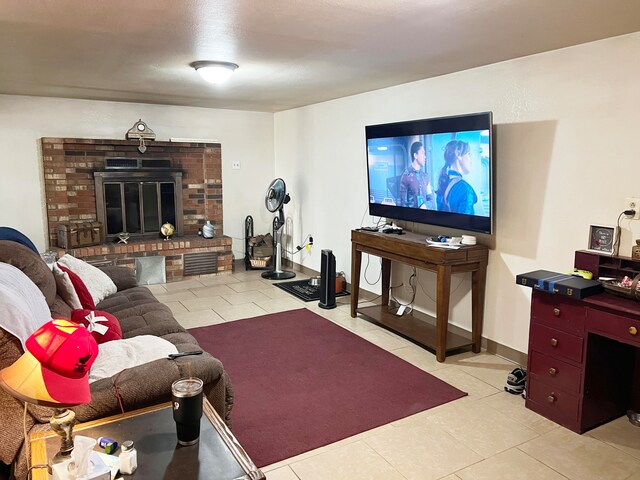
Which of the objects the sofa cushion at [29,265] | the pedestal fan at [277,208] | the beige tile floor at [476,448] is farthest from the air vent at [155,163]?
the beige tile floor at [476,448]

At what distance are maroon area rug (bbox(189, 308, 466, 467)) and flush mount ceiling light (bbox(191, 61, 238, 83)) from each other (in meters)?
2.11

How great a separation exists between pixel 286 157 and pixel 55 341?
5604 mm

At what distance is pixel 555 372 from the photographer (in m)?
2.74

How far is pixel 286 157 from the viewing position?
6.68 meters

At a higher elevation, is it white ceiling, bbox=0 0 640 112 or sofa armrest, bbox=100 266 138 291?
white ceiling, bbox=0 0 640 112

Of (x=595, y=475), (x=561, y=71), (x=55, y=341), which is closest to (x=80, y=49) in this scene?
(x=55, y=341)

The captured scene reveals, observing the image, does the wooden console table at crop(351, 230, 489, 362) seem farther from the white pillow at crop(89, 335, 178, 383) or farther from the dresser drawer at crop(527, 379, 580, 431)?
the white pillow at crop(89, 335, 178, 383)

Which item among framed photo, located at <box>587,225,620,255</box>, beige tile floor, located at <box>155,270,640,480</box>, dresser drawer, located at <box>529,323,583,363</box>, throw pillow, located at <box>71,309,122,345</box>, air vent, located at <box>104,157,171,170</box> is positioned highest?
air vent, located at <box>104,157,171,170</box>

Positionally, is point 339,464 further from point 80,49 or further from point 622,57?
point 80,49

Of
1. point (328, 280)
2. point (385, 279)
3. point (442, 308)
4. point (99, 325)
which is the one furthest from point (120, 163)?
point (442, 308)

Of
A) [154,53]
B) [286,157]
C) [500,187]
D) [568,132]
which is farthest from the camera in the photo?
[286,157]

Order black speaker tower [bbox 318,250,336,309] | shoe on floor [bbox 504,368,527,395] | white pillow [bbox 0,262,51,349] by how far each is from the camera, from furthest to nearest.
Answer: black speaker tower [bbox 318,250,336,309], shoe on floor [bbox 504,368,527,395], white pillow [bbox 0,262,51,349]

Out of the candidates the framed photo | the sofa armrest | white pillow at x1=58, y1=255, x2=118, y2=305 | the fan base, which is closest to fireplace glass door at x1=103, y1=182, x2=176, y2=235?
the fan base

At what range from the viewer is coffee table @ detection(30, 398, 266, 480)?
1434mm
